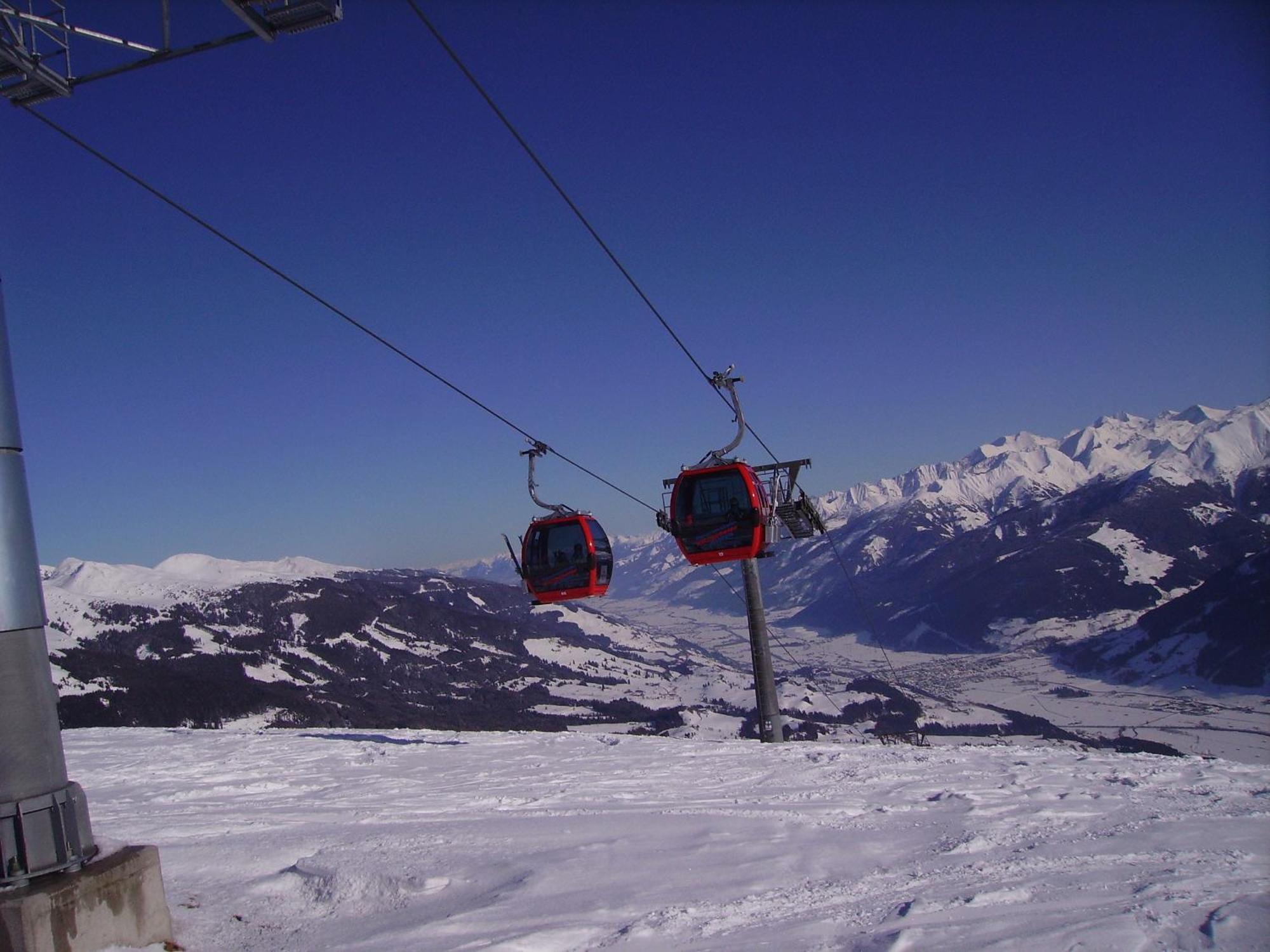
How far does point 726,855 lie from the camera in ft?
25.6

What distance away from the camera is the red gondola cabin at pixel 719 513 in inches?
746

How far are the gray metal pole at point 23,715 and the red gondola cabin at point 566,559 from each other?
1625 centimetres

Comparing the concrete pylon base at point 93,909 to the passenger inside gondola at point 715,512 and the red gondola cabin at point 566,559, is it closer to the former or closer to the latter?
the passenger inside gondola at point 715,512

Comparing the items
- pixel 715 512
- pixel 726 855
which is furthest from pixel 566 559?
pixel 726 855

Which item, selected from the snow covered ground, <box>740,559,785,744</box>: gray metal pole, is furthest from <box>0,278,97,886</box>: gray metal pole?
<box>740,559,785,744</box>: gray metal pole

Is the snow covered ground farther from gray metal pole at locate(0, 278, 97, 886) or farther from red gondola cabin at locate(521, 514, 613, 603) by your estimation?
red gondola cabin at locate(521, 514, 613, 603)

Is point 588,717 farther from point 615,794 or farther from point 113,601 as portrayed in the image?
point 615,794

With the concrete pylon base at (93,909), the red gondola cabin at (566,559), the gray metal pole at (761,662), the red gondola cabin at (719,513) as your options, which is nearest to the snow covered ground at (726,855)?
the concrete pylon base at (93,909)

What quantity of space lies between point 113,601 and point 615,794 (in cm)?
19528

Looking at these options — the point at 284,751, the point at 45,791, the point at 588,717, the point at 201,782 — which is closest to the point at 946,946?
the point at 45,791

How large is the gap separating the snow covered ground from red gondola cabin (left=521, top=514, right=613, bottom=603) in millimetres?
7090

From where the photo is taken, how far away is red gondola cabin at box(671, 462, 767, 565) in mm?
18938

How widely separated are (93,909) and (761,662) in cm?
2115

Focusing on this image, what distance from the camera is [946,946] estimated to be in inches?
204
